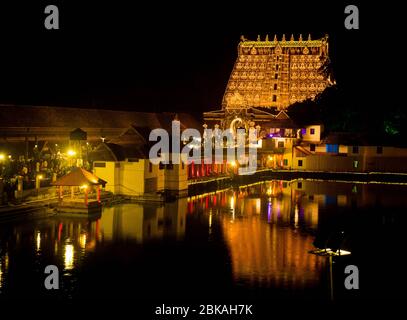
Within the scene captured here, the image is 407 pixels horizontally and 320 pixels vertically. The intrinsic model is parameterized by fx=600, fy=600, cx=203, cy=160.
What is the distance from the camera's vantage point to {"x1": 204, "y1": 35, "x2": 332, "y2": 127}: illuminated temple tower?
49.9 meters

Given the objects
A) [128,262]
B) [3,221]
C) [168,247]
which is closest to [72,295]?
[128,262]

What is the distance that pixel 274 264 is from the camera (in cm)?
1302

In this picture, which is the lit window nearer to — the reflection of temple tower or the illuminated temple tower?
the illuminated temple tower

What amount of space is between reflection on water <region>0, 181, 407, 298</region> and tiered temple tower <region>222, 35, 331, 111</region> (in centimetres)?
2758

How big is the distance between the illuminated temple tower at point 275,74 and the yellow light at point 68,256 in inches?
1426

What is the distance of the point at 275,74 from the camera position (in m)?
50.4

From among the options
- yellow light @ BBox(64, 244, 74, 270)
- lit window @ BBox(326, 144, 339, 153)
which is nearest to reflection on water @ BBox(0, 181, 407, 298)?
yellow light @ BBox(64, 244, 74, 270)

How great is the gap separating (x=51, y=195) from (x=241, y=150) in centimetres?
1637

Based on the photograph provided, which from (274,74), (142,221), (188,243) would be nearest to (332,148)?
(274,74)

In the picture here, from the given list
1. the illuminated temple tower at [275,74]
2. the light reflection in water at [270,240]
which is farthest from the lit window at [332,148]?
the light reflection in water at [270,240]

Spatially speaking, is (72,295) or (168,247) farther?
(168,247)
